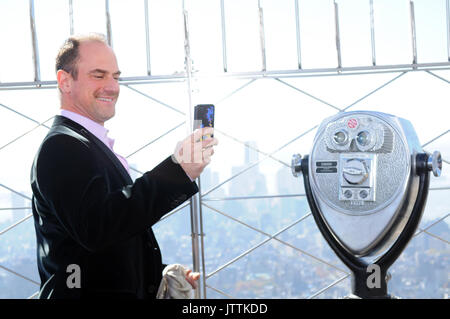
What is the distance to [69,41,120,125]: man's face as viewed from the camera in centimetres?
121

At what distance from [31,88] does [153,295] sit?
5.52 feet

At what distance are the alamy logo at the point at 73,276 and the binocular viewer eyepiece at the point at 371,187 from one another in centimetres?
89

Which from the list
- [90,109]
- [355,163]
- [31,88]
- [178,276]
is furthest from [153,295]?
[31,88]

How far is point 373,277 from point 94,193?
0.93 m

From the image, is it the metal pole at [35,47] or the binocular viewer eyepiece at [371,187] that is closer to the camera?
the binocular viewer eyepiece at [371,187]

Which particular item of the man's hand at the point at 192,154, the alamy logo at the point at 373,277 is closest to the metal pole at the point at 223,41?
the alamy logo at the point at 373,277

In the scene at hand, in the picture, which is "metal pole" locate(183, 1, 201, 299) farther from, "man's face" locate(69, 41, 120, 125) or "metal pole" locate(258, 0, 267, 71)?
"man's face" locate(69, 41, 120, 125)

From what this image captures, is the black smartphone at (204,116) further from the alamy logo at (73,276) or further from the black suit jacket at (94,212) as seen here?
the alamy logo at (73,276)

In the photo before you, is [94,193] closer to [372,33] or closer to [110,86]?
[110,86]

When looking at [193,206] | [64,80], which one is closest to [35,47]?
[193,206]

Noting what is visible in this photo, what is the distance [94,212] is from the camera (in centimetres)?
102

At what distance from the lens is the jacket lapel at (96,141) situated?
115 cm

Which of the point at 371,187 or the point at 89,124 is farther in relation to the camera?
the point at 371,187
